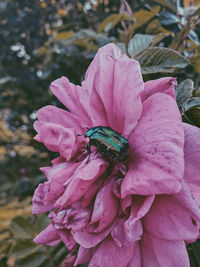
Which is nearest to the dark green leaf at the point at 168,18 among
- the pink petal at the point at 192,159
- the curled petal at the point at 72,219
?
the pink petal at the point at 192,159

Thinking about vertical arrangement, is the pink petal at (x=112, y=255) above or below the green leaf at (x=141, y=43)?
below

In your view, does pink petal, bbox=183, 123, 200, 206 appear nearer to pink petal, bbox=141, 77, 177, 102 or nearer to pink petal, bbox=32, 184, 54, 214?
pink petal, bbox=141, 77, 177, 102

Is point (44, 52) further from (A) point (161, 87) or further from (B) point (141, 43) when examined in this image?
(A) point (161, 87)

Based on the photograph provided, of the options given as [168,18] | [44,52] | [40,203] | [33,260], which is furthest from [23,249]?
[44,52]

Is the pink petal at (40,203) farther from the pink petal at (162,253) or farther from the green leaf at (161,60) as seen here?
the green leaf at (161,60)

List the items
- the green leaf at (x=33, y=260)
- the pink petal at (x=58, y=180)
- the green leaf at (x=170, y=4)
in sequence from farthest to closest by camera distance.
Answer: the green leaf at (x=33, y=260), the green leaf at (x=170, y=4), the pink petal at (x=58, y=180)

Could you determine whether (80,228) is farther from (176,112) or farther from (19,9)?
(19,9)

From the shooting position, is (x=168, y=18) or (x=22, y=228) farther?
(x=22, y=228)

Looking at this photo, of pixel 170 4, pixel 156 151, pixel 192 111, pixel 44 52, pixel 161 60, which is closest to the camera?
pixel 156 151
